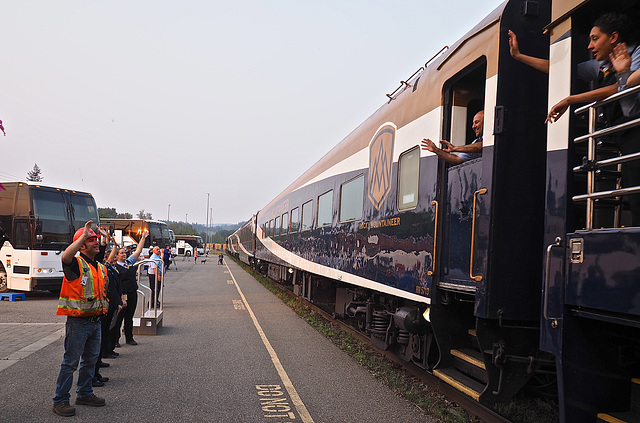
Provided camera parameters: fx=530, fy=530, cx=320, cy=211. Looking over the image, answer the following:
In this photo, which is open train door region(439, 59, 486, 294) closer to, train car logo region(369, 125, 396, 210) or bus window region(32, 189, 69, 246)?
train car logo region(369, 125, 396, 210)

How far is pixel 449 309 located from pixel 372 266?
79.3 inches

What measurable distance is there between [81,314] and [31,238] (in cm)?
1112

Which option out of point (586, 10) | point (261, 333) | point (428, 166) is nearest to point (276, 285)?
point (261, 333)

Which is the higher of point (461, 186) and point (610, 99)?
point (610, 99)

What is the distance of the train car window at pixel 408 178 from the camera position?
6.02 m

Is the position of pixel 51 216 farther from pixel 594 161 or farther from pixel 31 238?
pixel 594 161

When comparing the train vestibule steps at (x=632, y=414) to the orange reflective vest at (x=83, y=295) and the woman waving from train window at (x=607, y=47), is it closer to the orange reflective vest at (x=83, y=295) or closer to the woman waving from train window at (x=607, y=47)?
the woman waving from train window at (x=607, y=47)

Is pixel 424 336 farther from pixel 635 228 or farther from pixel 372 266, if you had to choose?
pixel 635 228

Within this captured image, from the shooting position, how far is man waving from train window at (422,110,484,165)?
194 inches

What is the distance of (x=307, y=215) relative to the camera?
43.3 ft

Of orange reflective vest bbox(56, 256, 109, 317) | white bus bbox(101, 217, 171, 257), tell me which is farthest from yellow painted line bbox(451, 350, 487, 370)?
white bus bbox(101, 217, 171, 257)

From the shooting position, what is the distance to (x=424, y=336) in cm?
628

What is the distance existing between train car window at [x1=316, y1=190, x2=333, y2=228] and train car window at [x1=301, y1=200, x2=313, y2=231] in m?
0.89

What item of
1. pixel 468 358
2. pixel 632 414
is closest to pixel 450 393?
pixel 468 358
